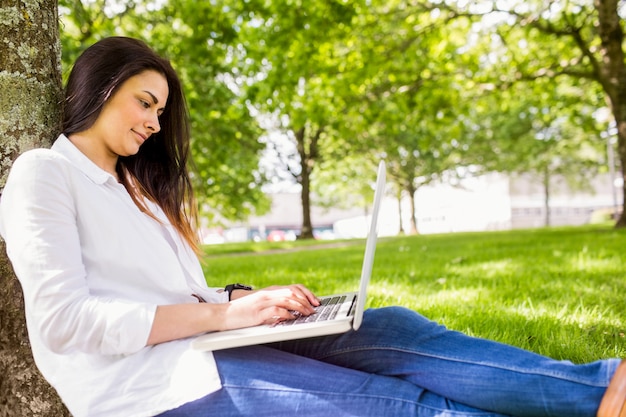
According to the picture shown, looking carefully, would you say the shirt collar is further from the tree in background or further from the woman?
the tree in background

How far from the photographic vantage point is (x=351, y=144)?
25.9m

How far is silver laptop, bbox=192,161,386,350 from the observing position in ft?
4.80

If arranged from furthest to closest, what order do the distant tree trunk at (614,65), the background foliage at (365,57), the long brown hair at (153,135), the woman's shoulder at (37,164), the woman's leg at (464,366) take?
the distant tree trunk at (614,65)
the background foliage at (365,57)
the long brown hair at (153,135)
the woman's shoulder at (37,164)
the woman's leg at (464,366)

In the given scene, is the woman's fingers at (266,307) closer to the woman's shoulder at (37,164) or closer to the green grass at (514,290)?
the woman's shoulder at (37,164)

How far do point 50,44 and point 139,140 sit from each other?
1.97 feet

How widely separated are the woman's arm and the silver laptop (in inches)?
1.0

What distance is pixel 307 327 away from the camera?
147cm

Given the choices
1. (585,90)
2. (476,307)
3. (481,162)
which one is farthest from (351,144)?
(476,307)

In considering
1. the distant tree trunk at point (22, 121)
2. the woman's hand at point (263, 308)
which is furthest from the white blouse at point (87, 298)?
the distant tree trunk at point (22, 121)

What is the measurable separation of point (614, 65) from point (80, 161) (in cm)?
1268

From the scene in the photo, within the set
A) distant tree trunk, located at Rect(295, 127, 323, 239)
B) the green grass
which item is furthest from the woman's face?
distant tree trunk, located at Rect(295, 127, 323, 239)

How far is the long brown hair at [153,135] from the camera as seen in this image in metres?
1.86

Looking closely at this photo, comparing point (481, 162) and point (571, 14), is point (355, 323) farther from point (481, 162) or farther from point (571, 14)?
point (481, 162)

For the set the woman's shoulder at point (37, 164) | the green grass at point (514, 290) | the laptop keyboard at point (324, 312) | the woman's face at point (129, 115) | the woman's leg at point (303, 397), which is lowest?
the green grass at point (514, 290)
